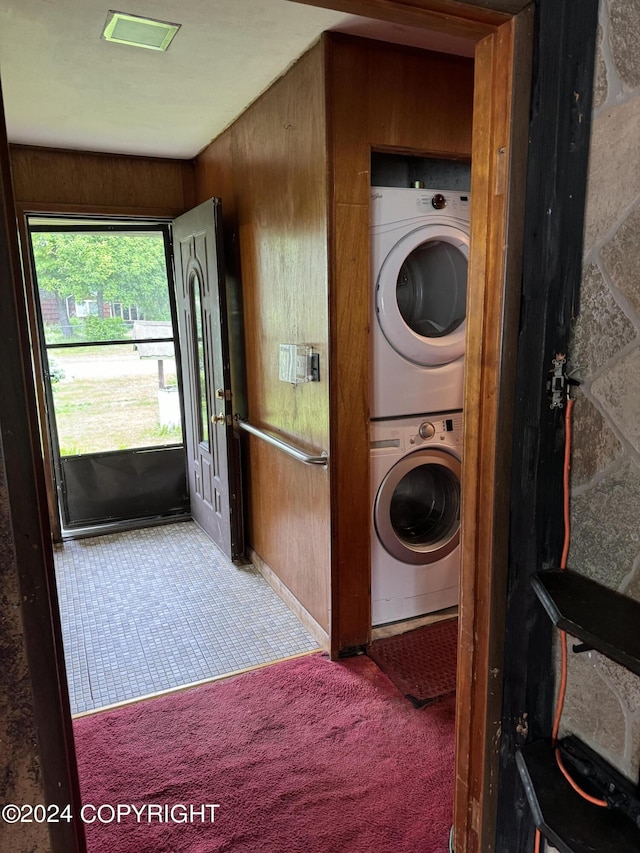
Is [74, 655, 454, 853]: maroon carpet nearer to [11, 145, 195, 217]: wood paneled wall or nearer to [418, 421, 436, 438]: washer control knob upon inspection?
[418, 421, 436, 438]: washer control knob

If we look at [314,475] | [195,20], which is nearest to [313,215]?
[195,20]

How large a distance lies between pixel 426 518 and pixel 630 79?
207 cm

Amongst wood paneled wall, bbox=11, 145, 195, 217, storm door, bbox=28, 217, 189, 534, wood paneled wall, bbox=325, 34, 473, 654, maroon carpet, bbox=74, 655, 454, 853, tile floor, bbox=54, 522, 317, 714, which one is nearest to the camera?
maroon carpet, bbox=74, 655, 454, 853

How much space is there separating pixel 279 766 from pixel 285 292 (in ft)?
6.05

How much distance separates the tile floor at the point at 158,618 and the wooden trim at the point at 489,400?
49.6 inches

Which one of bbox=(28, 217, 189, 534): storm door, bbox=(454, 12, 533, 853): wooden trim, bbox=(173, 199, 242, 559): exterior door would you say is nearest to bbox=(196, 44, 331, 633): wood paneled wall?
bbox=(173, 199, 242, 559): exterior door

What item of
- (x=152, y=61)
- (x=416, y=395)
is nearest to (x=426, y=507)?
(x=416, y=395)

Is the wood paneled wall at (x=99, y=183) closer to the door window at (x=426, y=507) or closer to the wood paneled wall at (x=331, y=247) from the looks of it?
the wood paneled wall at (x=331, y=247)

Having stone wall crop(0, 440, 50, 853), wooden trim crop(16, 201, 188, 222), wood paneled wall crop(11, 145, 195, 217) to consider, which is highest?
wood paneled wall crop(11, 145, 195, 217)

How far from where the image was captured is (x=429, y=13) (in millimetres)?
1048

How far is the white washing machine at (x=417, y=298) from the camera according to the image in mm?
2316

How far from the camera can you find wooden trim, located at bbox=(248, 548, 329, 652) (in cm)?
255

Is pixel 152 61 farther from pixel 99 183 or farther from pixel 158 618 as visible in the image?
pixel 158 618

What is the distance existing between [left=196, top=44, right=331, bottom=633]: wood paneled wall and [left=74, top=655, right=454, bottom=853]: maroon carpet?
43 centimetres
